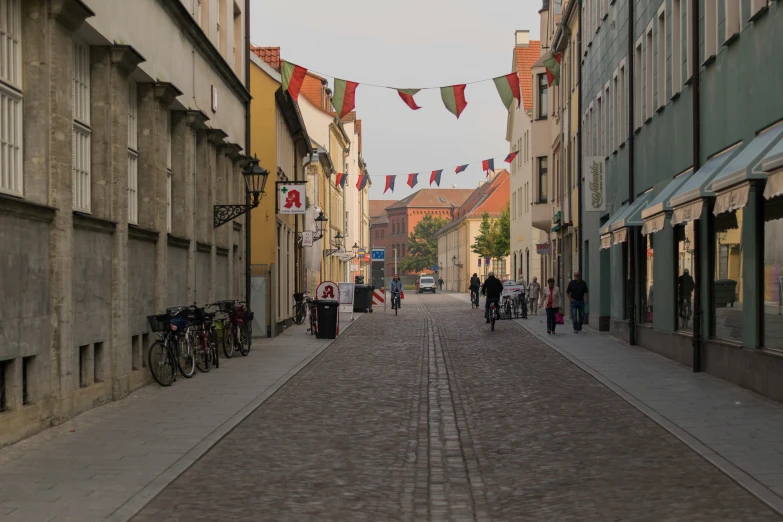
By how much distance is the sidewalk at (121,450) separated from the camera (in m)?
7.38

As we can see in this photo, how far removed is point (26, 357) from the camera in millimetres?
10531

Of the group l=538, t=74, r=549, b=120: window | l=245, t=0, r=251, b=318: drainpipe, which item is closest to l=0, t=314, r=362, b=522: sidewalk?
l=245, t=0, r=251, b=318: drainpipe

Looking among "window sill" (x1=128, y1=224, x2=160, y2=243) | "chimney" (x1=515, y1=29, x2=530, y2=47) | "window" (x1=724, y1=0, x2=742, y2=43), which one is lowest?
"window sill" (x1=128, y1=224, x2=160, y2=243)

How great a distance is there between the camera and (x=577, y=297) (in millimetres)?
29875

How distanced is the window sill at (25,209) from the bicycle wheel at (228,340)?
10.3 metres

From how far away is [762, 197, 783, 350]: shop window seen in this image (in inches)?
539

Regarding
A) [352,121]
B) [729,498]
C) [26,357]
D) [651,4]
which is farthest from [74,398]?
[352,121]

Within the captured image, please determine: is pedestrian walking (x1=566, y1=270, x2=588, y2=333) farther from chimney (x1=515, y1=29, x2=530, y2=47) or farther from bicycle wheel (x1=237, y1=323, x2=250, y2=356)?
chimney (x1=515, y1=29, x2=530, y2=47)

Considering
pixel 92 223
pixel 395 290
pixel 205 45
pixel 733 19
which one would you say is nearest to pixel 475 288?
pixel 395 290

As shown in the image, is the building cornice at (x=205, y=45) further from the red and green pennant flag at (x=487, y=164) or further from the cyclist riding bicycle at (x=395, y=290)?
the cyclist riding bicycle at (x=395, y=290)

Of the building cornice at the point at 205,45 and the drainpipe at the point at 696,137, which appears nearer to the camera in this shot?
the drainpipe at the point at 696,137

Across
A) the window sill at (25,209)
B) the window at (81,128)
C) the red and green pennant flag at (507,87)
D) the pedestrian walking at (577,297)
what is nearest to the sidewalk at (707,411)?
the window sill at (25,209)

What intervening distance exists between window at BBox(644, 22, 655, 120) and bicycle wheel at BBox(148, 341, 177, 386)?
1189cm

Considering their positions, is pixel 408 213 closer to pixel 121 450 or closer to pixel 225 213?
pixel 225 213
